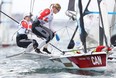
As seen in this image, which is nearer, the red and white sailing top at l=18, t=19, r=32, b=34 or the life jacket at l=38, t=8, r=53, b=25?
the life jacket at l=38, t=8, r=53, b=25

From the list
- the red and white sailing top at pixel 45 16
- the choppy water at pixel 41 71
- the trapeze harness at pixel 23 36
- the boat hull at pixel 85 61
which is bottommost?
the choppy water at pixel 41 71

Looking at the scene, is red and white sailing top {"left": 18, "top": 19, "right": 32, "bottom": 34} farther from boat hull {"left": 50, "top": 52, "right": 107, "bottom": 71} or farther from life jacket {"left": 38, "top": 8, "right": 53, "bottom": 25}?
boat hull {"left": 50, "top": 52, "right": 107, "bottom": 71}

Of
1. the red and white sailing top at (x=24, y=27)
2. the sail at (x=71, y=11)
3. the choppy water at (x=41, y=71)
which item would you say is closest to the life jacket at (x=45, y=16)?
the red and white sailing top at (x=24, y=27)

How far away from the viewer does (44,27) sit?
1177 cm

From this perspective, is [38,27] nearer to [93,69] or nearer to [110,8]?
[93,69]

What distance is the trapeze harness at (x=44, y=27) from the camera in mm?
11594

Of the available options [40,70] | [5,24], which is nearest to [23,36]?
[40,70]

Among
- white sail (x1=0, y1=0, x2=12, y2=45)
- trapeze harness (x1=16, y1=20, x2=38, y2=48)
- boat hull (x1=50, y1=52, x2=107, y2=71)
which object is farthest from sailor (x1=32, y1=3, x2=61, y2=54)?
white sail (x1=0, y1=0, x2=12, y2=45)

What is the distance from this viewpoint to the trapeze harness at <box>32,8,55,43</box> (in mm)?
11594

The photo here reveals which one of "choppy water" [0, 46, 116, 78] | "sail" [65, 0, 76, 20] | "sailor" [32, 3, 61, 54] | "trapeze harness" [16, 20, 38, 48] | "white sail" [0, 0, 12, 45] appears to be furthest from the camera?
"white sail" [0, 0, 12, 45]

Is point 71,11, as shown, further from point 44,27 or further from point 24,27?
point 44,27

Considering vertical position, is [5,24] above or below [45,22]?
below

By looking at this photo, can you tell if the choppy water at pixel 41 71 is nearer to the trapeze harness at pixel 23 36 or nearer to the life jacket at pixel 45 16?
the trapeze harness at pixel 23 36

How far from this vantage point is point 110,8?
15.1 m
